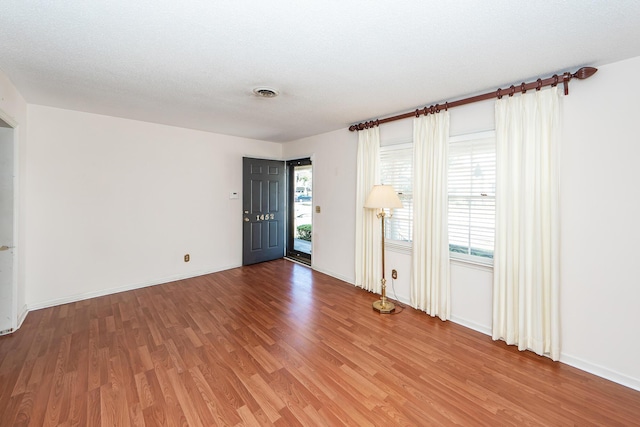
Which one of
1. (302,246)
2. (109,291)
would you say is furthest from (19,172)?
(302,246)

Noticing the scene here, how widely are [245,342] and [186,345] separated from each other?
21.1 inches

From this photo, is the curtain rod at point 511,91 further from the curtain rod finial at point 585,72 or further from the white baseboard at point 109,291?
the white baseboard at point 109,291

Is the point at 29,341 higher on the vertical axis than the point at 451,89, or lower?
lower

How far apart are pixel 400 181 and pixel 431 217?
709 mm

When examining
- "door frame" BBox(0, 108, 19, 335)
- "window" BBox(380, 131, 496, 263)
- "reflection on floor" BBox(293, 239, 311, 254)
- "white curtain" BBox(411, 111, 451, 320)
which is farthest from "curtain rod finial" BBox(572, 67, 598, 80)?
"door frame" BBox(0, 108, 19, 335)

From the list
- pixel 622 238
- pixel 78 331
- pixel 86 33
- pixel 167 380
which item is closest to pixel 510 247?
pixel 622 238

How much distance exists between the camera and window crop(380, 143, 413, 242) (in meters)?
Result: 3.48

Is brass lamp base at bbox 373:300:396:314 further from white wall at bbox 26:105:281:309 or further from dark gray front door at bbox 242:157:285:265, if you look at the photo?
white wall at bbox 26:105:281:309

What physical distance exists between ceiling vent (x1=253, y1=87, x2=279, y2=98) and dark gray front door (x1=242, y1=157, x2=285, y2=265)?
237 centimetres

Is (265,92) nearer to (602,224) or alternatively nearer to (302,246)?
(602,224)

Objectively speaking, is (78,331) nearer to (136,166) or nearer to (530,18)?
(136,166)

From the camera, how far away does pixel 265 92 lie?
106 inches

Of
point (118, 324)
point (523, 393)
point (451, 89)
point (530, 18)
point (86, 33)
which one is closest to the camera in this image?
point (530, 18)

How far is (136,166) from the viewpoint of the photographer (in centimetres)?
392
